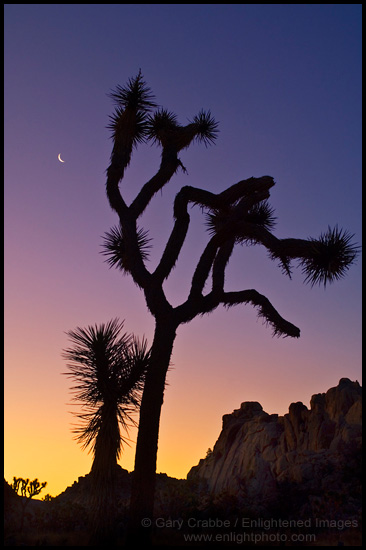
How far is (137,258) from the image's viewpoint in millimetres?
11297

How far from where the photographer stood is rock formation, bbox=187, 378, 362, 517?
1443 centimetres

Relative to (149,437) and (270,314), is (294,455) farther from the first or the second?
(149,437)

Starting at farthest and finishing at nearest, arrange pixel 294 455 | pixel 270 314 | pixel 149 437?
pixel 294 455 < pixel 270 314 < pixel 149 437

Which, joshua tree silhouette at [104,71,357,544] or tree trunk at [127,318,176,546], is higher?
joshua tree silhouette at [104,71,357,544]

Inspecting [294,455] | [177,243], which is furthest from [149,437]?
[294,455]

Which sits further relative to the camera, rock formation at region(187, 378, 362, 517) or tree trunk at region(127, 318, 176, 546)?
rock formation at region(187, 378, 362, 517)

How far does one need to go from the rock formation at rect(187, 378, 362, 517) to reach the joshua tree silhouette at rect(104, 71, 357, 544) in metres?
5.19

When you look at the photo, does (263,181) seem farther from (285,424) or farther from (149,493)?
(285,424)

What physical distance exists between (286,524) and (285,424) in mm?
9760

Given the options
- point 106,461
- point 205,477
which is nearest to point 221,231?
point 106,461

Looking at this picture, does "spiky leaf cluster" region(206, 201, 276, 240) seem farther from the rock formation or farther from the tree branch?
the rock formation

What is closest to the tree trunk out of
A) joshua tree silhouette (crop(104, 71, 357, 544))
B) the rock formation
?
joshua tree silhouette (crop(104, 71, 357, 544))

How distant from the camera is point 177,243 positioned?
11.3 m

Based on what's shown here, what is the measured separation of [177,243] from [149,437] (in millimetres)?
4106
